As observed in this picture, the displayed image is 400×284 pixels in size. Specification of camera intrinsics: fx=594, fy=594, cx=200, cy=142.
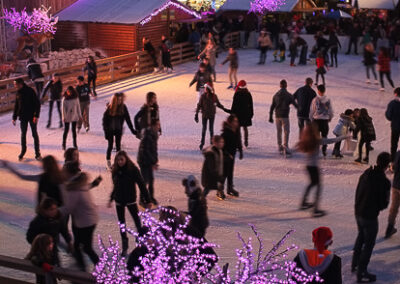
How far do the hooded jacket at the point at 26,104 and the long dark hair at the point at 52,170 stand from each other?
3831 mm

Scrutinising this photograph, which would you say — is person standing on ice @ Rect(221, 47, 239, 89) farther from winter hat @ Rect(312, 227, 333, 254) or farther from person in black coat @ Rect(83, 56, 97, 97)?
winter hat @ Rect(312, 227, 333, 254)

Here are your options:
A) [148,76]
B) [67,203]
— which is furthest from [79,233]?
[148,76]

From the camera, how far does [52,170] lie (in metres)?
5.86

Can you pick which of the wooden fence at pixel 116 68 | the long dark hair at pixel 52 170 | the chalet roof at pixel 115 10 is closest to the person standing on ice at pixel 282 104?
the long dark hair at pixel 52 170

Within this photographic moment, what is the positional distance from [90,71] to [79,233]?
961cm

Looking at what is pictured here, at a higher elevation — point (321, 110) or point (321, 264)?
point (321, 110)

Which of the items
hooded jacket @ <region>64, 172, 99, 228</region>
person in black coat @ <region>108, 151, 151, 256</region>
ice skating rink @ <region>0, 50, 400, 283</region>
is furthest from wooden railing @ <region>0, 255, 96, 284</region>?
person in black coat @ <region>108, 151, 151, 256</region>

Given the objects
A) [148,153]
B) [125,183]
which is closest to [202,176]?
[148,153]

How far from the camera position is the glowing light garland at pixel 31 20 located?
64.1 ft

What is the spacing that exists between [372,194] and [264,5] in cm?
2083

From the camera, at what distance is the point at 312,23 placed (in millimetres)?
25406

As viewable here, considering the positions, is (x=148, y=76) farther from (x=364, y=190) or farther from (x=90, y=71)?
(x=364, y=190)

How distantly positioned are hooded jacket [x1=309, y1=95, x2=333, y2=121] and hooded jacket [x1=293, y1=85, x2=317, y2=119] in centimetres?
41

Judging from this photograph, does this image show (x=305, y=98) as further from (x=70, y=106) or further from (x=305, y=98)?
(x=70, y=106)
